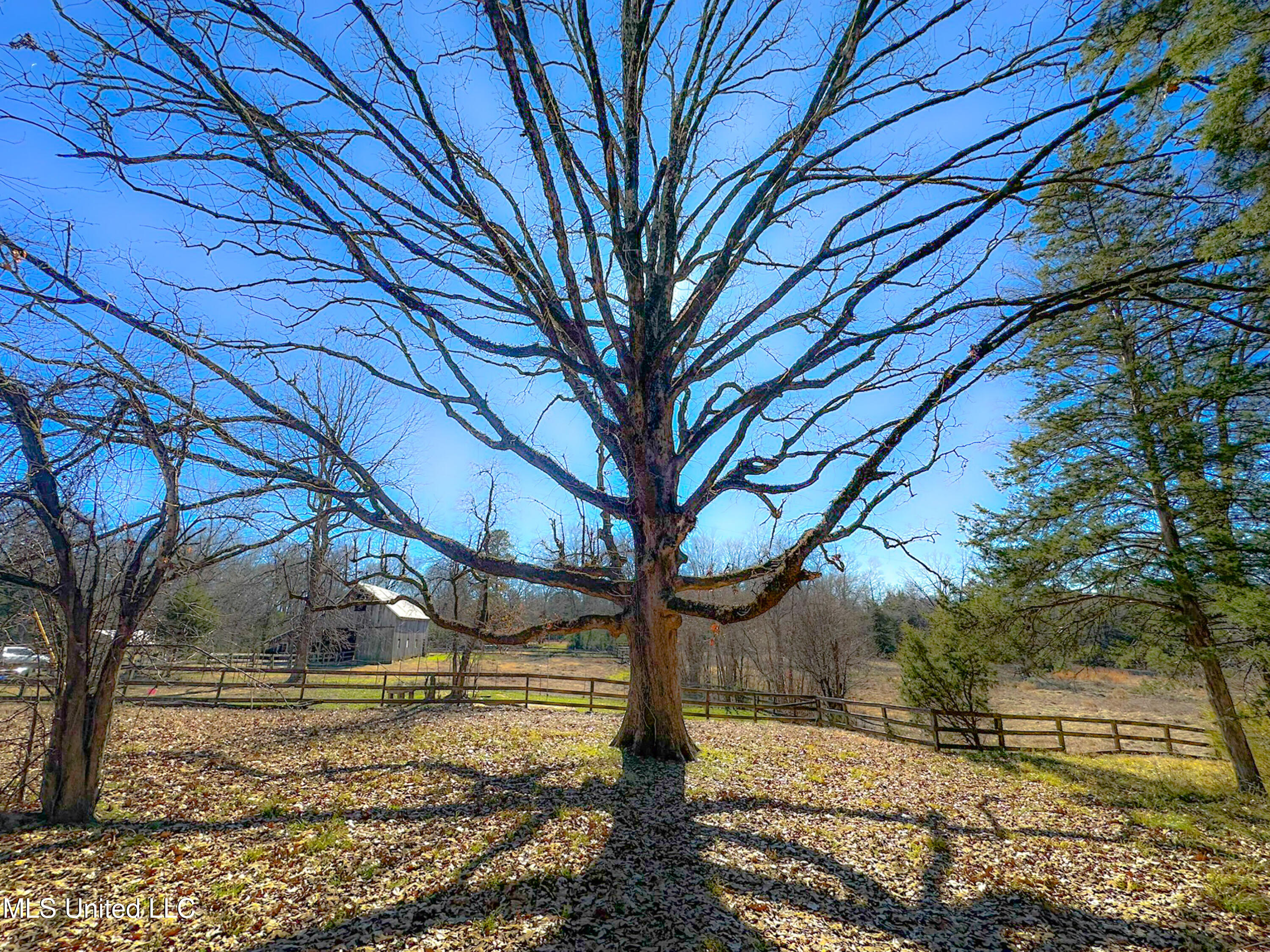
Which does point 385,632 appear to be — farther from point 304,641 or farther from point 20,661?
point 20,661

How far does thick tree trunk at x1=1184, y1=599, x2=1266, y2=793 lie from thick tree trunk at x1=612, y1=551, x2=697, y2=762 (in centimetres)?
985

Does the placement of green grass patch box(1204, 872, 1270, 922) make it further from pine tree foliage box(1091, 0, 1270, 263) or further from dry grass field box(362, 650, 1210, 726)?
dry grass field box(362, 650, 1210, 726)

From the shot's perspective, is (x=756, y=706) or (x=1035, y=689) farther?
(x=1035, y=689)

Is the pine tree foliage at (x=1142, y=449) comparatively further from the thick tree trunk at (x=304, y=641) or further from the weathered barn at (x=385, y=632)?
the weathered barn at (x=385, y=632)

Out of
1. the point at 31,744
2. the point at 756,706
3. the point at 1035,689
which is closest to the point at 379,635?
the point at 756,706

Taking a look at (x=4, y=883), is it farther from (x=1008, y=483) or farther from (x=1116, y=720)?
(x=1116, y=720)

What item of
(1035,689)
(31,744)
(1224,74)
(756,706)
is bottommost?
(1035,689)

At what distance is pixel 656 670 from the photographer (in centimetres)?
835

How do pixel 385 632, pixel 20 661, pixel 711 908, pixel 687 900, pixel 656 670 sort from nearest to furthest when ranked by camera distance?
pixel 711 908
pixel 687 900
pixel 20 661
pixel 656 670
pixel 385 632

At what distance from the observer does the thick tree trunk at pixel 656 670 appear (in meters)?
8.30

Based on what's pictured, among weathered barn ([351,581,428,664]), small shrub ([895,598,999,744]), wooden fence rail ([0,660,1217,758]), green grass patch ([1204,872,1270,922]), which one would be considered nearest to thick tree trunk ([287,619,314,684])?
wooden fence rail ([0,660,1217,758])

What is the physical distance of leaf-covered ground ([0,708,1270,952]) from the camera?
12.8 ft

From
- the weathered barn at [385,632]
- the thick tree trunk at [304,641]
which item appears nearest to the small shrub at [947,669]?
the thick tree trunk at [304,641]

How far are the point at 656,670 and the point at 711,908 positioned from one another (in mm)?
4178
